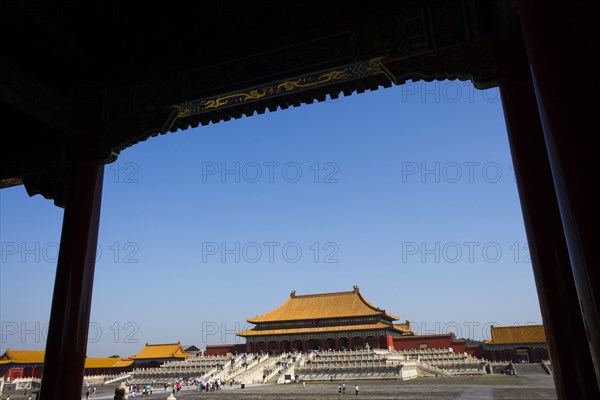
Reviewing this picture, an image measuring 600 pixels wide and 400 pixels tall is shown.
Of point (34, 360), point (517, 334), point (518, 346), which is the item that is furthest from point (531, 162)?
point (34, 360)

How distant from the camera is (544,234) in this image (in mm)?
3371

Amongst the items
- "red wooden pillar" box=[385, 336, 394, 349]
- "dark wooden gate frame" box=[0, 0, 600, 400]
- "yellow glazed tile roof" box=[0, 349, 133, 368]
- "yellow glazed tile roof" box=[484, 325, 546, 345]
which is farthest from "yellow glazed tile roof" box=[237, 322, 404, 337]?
"dark wooden gate frame" box=[0, 0, 600, 400]

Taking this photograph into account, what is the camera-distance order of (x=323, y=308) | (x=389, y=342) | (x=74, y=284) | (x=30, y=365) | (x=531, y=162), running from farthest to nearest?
(x=323, y=308), (x=389, y=342), (x=30, y=365), (x=74, y=284), (x=531, y=162)

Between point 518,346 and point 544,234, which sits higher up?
point 544,234

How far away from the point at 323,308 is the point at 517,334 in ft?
67.7

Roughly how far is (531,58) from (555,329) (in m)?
1.96

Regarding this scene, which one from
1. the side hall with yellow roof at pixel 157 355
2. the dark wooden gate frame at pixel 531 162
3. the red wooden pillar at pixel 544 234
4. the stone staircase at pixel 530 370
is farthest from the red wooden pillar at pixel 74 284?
the side hall with yellow roof at pixel 157 355

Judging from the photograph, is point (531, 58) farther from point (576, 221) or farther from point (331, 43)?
point (331, 43)

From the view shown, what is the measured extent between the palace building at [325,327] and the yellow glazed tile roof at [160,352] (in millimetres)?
8710

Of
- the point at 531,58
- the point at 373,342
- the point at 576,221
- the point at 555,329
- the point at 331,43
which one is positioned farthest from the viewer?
the point at 373,342

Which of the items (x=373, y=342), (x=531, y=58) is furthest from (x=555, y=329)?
(x=373, y=342)

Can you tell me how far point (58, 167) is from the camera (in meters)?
5.93

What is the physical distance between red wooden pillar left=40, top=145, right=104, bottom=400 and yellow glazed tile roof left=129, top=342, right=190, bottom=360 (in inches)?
2081

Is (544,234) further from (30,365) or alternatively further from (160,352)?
(160,352)
